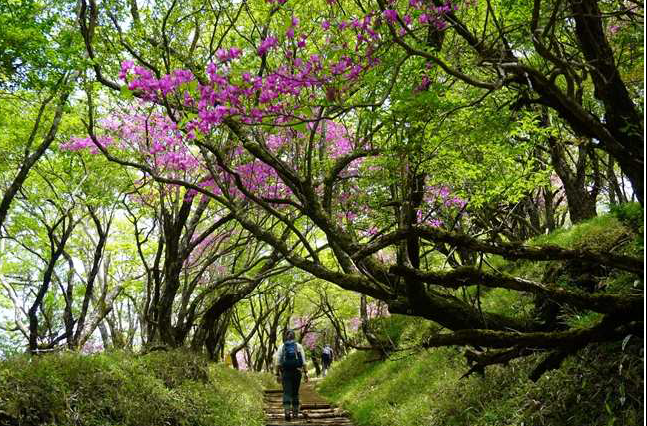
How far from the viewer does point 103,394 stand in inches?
287

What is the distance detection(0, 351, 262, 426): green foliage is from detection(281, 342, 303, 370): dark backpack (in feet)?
6.22

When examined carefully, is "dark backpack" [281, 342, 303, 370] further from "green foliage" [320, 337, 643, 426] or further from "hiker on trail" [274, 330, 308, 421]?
"green foliage" [320, 337, 643, 426]

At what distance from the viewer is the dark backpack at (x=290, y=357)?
12492 millimetres

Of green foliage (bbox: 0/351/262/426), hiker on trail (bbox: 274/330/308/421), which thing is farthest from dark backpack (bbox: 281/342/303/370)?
green foliage (bbox: 0/351/262/426)

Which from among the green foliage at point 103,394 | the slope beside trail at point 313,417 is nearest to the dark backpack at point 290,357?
the slope beside trail at point 313,417

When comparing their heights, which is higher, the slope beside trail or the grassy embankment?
the grassy embankment

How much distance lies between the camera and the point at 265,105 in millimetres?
6387

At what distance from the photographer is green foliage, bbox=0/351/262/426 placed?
20.0 feet

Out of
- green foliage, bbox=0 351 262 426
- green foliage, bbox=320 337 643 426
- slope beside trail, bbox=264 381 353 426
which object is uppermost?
green foliage, bbox=0 351 262 426

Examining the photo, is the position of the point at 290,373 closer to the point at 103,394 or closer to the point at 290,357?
the point at 290,357

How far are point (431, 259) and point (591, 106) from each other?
289 inches

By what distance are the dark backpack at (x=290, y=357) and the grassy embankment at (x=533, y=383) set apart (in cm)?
191

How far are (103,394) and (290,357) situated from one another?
5.89 m

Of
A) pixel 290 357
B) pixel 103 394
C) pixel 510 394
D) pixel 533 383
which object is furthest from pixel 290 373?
pixel 533 383
